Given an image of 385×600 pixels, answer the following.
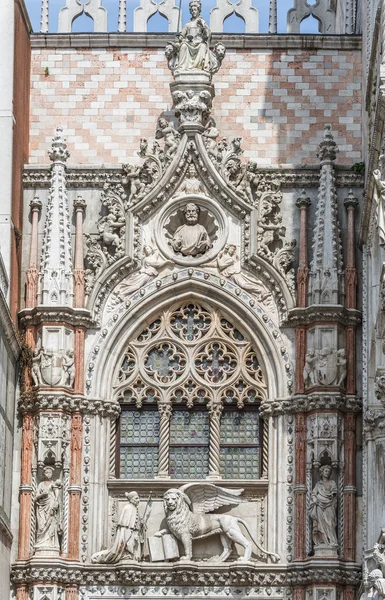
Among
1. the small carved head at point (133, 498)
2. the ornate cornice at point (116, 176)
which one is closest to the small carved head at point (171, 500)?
the small carved head at point (133, 498)

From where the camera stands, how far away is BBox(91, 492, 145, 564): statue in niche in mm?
28484

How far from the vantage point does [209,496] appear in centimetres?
2883

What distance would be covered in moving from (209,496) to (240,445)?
0.87 metres

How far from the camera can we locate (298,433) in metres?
28.9

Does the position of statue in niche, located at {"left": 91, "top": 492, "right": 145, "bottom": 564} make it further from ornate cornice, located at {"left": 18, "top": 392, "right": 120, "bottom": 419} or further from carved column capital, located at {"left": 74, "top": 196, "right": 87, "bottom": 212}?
carved column capital, located at {"left": 74, "top": 196, "right": 87, "bottom": 212}

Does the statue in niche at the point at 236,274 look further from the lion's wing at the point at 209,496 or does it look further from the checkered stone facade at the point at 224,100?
the lion's wing at the point at 209,496

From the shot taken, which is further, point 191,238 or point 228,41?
point 228,41

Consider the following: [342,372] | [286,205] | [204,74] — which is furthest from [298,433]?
[204,74]

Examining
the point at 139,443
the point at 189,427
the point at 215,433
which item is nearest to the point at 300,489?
the point at 215,433

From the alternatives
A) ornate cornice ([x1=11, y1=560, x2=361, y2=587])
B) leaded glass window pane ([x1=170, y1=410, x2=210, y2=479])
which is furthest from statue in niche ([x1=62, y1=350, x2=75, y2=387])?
ornate cornice ([x1=11, y1=560, x2=361, y2=587])

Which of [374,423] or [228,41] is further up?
[228,41]

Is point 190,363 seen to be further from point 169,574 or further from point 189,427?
point 169,574

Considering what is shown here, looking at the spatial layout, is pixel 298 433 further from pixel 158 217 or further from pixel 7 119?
pixel 7 119

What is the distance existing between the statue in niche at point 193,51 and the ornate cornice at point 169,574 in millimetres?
6592
